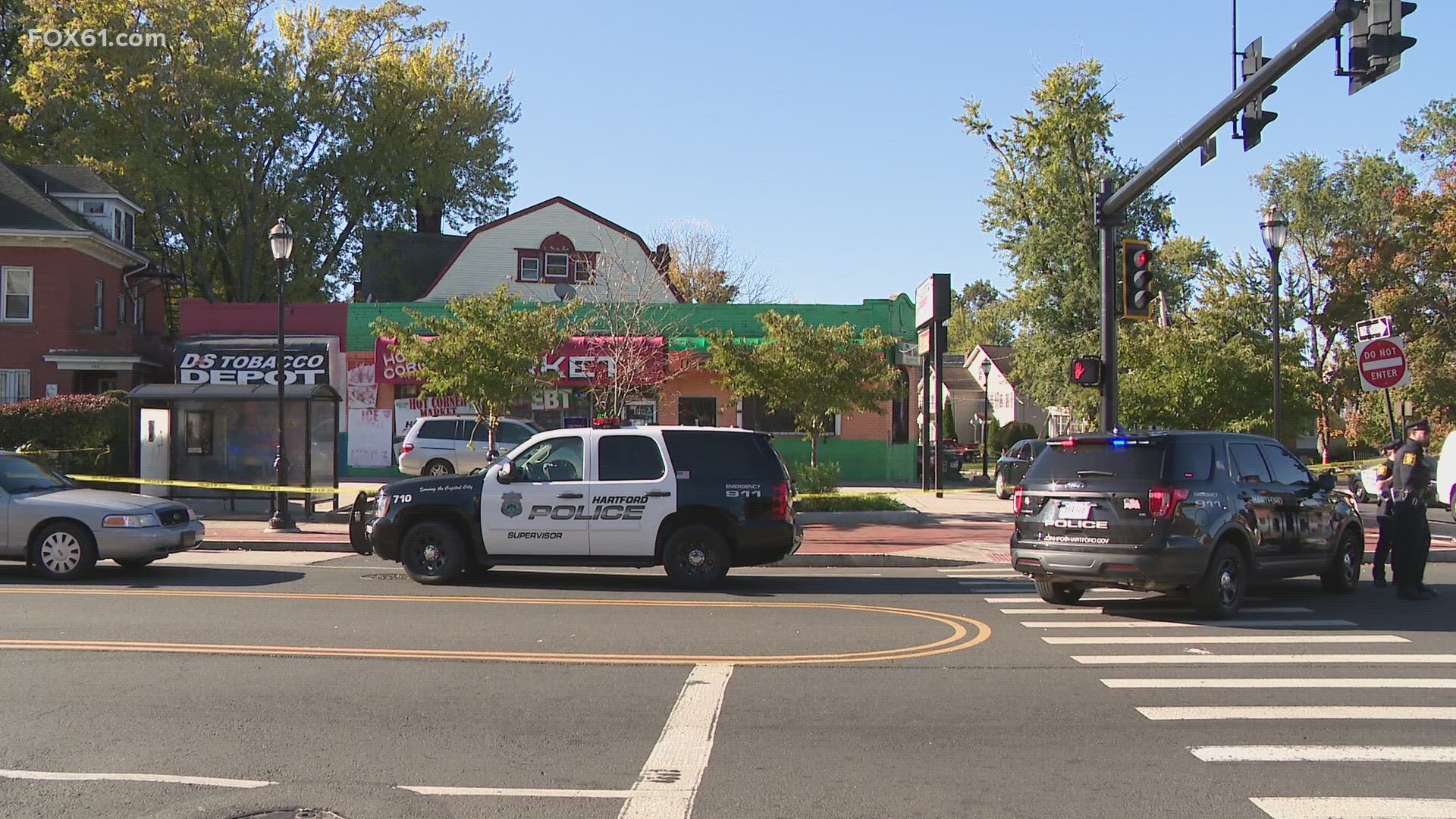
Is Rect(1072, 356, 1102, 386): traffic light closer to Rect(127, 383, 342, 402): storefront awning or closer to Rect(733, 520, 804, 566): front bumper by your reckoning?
Rect(733, 520, 804, 566): front bumper

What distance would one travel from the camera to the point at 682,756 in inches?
242

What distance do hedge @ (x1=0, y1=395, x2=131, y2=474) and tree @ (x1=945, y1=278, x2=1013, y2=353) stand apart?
69.4 m

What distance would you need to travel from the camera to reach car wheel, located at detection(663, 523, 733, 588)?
41.8 ft

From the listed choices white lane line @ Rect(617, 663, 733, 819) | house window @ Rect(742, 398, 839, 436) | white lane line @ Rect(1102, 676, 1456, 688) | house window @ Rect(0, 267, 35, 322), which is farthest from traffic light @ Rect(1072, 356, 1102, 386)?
house window @ Rect(0, 267, 35, 322)

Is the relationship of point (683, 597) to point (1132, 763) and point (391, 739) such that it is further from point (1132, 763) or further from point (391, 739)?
point (1132, 763)

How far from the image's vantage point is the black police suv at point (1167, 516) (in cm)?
1023

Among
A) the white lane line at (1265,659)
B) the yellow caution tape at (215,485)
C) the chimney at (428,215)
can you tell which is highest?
the chimney at (428,215)

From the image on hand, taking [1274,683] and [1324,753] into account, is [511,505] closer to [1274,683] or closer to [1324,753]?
[1274,683]

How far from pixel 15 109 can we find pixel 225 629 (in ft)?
133

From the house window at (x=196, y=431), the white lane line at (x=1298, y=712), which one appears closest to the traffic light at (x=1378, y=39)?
the white lane line at (x=1298, y=712)

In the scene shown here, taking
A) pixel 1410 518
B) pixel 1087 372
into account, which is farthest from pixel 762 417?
pixel 1410 518

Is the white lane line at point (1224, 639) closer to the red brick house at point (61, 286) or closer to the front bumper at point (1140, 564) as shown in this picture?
the front bumper at point (1140, 564)

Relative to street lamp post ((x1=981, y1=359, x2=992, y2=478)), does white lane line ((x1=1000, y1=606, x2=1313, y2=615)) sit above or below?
below

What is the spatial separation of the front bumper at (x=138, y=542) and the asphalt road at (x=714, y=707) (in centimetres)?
101
